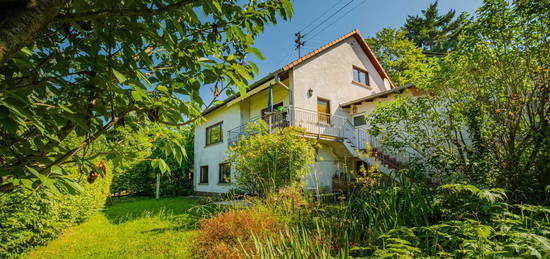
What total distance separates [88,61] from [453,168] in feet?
16.3

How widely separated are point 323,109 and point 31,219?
34.7 ft

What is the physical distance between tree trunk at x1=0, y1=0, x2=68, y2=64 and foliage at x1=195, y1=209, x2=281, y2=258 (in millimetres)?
2695

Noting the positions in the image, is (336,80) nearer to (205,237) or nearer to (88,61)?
(205,237)

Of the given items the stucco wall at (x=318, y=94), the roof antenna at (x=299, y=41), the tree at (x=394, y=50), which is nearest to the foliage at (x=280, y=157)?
the stucco wall at (x=318, y=94)

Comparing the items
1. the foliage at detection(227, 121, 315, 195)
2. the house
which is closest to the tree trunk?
the foliage at detection(227, 121, 315, 195)

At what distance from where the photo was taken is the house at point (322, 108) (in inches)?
421

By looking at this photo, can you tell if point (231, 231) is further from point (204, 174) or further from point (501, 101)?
point (204, 174)

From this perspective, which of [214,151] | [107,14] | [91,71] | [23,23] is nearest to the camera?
[23,23]

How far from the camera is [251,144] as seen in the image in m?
7.50

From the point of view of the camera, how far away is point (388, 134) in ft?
17.8

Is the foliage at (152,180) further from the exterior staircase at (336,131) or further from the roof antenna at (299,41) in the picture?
the roof antenna at (299,41)

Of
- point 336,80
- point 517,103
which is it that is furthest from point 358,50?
point 517,103

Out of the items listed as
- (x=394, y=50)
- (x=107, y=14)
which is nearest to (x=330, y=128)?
(x=107, y=14)

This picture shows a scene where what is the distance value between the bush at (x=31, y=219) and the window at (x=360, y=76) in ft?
43.3
